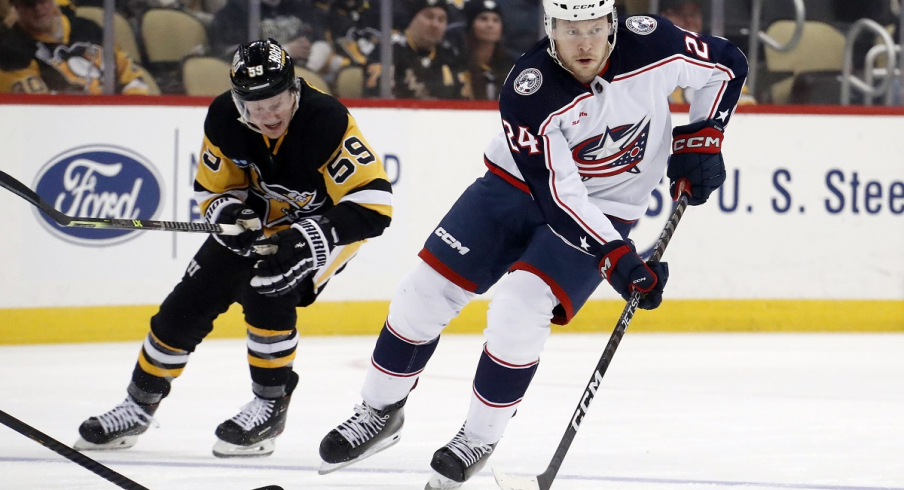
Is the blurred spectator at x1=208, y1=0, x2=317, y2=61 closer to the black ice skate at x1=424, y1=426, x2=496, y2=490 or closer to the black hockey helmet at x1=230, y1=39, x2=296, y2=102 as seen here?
the black hockey helmet at x1=230, y1=39, x2=296, y2=102

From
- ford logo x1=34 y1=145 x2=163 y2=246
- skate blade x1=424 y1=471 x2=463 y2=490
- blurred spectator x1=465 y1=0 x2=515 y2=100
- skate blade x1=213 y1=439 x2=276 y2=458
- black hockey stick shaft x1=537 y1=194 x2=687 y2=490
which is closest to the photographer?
black hockey stick shaft x1=537 y1=194 x2=687 y2=490

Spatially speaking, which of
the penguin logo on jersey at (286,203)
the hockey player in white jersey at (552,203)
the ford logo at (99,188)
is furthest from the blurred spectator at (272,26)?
the hockey player in white jersey at (552,203)

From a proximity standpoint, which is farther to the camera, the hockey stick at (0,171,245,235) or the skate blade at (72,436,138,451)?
the skate blade at (72,436,138,451)

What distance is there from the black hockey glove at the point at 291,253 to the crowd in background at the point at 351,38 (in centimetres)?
247

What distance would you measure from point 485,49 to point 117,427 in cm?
295

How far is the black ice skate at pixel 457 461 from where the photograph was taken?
245 centimetres

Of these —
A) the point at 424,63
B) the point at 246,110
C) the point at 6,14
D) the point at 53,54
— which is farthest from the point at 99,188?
the point at 246,110

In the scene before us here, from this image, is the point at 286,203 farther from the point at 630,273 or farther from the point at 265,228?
the point at 630,273

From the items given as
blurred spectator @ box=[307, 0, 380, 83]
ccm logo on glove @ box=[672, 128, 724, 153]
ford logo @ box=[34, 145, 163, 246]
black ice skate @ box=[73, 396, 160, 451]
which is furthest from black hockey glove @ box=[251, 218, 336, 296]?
blurred spectator @ box=[307, 0, 380, 83]

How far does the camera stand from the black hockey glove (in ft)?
8.68

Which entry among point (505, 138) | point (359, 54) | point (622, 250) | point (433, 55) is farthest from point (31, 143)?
point (622, 250)

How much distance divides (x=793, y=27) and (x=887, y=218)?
100cm

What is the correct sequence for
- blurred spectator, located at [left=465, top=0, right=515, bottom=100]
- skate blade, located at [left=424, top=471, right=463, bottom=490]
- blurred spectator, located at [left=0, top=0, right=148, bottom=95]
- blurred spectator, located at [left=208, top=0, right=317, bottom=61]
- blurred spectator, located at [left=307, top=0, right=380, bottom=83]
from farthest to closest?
1. blurred spectator, located at [left=465, top=0, right=515, bottom=100]
2. blurred spectator, located at [left=307, top=0, right=380, bottom=83]
3. blurred spectator, located at [left=208, top=0, right=317, bottom=61]
4. blurred spectator, located at [left=0, top=0, right=148, bottom=95]
5. skate blade, located at [left=424, top=471, right=463, bottom=490]

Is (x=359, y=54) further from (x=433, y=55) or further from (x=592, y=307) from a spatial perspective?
(x=592, y=307)
